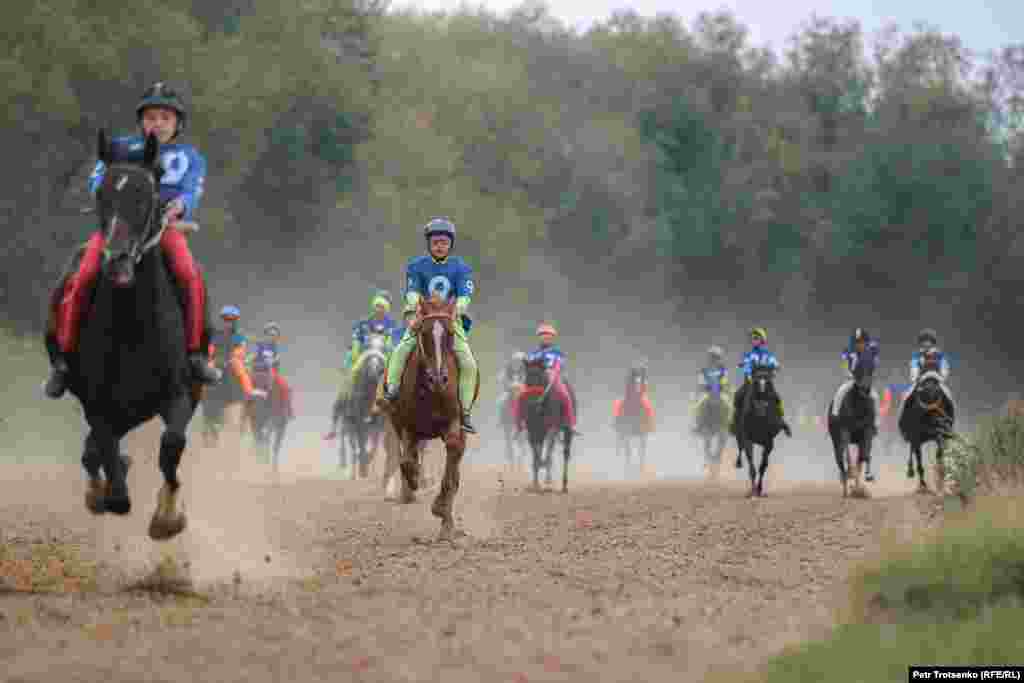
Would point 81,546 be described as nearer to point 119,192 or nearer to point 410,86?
point 119,192

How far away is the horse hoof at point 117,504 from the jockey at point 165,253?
0.76m

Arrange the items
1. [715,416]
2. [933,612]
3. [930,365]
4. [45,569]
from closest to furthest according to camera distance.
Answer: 1. [933,612]
2. [45,569]
3. [930,365]
4. [715,416]

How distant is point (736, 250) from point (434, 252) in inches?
2638

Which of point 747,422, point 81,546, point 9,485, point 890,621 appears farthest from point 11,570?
point 747,422

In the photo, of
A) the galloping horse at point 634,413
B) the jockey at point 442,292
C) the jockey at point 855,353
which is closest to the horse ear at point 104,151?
the jockey at point 442,292

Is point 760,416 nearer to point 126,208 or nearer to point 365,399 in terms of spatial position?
point 365,399

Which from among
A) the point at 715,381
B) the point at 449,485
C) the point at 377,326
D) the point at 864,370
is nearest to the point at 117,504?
the point at 449,485

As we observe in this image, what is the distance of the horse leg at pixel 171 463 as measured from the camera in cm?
1148

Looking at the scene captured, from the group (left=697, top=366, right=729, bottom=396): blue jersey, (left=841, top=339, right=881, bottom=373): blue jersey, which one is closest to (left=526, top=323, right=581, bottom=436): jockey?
(left=841, top=339, right=881, bottom=373): blue jersey

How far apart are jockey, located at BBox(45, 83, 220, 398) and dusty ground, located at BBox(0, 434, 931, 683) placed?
1.46 metres

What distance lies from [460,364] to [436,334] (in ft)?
1.43

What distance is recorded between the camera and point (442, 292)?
658 inches

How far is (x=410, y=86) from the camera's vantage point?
3120 inches

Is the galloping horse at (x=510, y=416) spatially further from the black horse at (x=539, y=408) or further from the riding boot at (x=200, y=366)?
the riding boot at (x=200, y=366)
